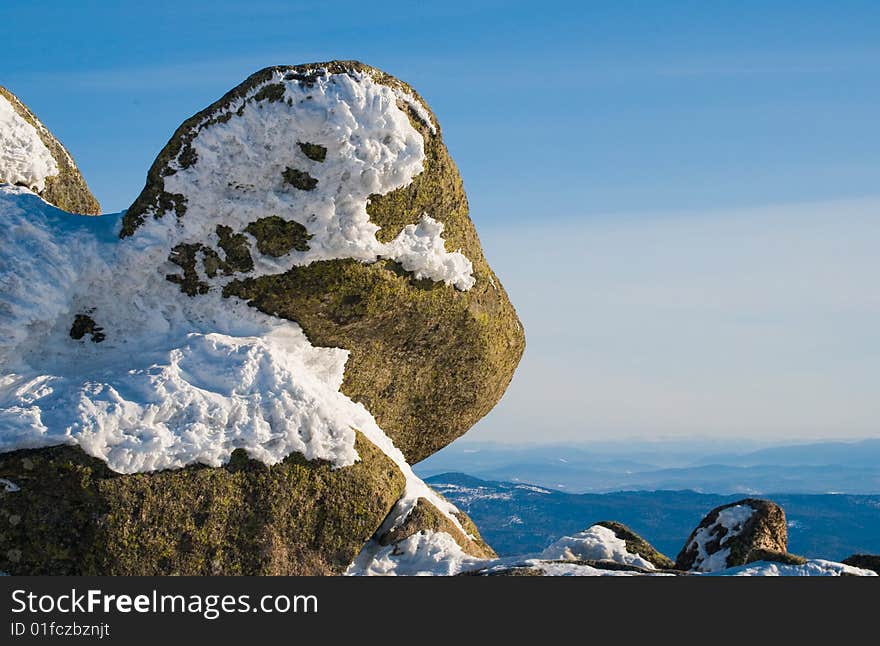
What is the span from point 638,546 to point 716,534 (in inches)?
63.0

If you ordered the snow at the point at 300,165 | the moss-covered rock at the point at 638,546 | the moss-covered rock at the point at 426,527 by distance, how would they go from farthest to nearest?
the moss-covered rock at the point at 638,546 → the moss-covered rock at the point at 426,527 → the snow at the point at 300,165

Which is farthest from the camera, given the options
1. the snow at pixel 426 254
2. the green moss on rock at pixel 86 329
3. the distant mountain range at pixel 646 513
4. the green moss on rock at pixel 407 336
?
the distant mountain range at pixel 646 513

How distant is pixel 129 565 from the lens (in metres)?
11.3

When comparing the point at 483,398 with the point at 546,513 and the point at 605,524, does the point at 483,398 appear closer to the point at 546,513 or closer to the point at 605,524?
the point at 605,524

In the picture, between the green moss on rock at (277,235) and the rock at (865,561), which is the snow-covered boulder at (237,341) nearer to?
the green moss on rock at (277,235)

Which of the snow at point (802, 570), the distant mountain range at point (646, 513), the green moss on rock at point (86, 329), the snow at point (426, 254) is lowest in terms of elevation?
the distant mountain range at point (646, 513)

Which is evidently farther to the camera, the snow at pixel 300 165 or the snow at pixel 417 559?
the snow at pixel 300 165

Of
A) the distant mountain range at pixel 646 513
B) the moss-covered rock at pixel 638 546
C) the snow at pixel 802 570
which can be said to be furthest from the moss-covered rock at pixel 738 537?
the distant mountain range at pixel 646 513

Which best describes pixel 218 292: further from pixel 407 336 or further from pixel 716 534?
pixel 716 534

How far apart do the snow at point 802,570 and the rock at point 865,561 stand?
1.39 metres

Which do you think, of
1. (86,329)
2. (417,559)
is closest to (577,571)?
(417,559)

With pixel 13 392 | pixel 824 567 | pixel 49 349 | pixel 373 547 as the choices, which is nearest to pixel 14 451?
pixel 13 392

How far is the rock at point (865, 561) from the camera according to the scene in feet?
42.0

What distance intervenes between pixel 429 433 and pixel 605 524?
3.46m
